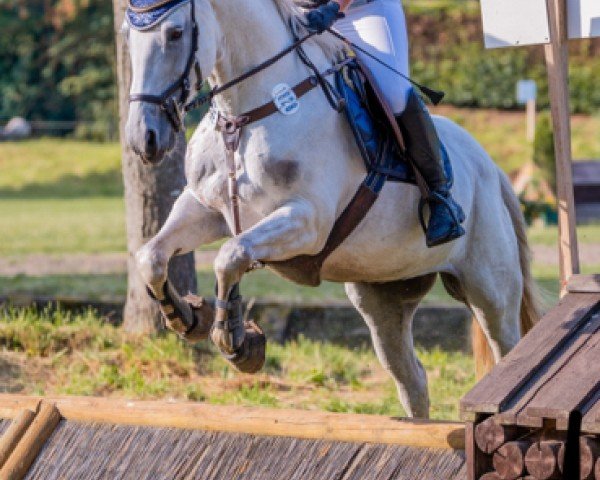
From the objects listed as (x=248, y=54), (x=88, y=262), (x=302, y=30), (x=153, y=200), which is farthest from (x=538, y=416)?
(x=88, y=262)

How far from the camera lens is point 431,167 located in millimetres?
5105

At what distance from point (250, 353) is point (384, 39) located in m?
1.37

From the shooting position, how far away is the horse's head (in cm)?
439

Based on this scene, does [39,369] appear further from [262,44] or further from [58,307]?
[262,44]

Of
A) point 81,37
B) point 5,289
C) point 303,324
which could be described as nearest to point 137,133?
point 303,324

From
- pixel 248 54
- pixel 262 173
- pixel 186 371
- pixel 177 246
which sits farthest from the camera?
pixel 186 371

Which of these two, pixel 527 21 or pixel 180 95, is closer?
pixel 180 95

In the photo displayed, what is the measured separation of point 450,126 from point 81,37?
91.0ft

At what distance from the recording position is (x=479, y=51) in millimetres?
28422

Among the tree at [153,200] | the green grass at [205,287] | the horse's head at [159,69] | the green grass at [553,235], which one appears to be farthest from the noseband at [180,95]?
the green grass at [553,235]

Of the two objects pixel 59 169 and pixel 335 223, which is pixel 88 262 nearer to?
pixel 335 223

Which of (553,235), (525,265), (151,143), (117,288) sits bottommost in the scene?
(553,235)

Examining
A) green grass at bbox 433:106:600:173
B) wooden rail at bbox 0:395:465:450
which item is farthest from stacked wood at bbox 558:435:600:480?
green grass at bbox 433:106:600:173

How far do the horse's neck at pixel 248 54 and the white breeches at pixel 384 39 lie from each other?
0.44 metres
